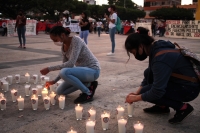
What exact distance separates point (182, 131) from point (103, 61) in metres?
5.15

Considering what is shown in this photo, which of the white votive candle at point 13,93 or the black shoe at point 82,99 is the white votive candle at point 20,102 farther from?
the black shoe at point 82,99

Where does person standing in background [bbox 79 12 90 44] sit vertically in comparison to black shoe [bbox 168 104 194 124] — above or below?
above

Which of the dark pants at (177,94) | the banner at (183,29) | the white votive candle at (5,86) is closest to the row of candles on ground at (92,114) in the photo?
the dark pants at (177,94)

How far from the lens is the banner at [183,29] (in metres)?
20.1

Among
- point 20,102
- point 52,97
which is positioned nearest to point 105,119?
point 52,97

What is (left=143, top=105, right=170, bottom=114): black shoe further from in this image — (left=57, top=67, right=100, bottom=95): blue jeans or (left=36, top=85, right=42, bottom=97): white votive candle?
(left=36, top=85, right=42, bottom=97): white votive candle

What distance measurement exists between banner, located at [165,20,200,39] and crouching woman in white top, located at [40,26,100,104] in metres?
18.0

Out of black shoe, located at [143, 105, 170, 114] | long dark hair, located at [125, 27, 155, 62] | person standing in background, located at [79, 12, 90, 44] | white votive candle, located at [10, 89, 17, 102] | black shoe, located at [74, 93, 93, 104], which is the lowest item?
black shoe, located at [143, 105, 170, 114]

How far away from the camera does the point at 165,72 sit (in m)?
2.76

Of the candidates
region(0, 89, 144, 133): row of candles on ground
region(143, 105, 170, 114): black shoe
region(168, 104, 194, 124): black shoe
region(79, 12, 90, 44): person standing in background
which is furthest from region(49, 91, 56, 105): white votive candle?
region(79, 12, 90, 44): person standing in background

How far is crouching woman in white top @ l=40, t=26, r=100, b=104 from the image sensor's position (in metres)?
3.82

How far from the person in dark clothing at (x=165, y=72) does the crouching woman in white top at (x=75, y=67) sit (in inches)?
42.7

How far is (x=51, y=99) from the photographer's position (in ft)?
12.7

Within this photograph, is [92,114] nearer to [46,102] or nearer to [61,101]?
[61,101]
